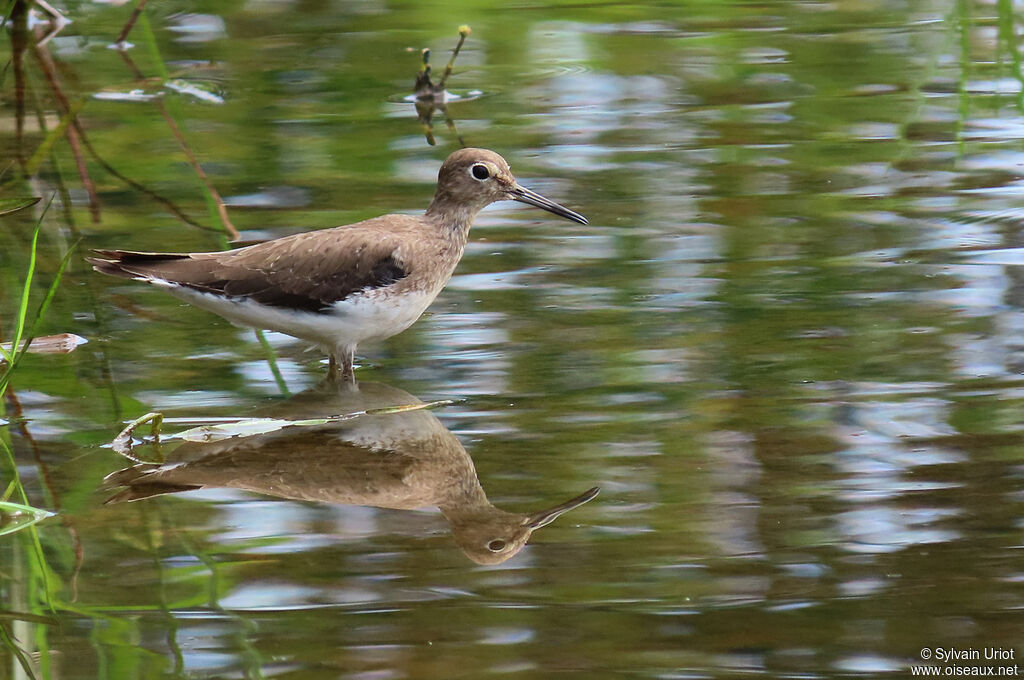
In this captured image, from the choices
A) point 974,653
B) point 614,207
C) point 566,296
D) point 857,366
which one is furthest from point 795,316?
point 974,653

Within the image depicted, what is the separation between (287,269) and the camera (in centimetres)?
633

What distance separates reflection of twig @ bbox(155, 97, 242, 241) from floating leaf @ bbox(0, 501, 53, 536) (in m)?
1.98

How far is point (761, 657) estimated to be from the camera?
154 inches

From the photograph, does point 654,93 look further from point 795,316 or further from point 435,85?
point 795,316

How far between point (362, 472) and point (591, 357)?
134cm

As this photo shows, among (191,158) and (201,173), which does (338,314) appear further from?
(201,173)

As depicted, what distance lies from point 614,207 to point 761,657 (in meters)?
4.33

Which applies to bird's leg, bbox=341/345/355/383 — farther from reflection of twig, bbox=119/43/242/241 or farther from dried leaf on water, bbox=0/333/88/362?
dried leaf on water, bbox=0/333/88/362

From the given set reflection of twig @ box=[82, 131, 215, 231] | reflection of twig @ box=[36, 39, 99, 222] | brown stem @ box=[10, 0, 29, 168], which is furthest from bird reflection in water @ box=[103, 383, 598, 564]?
brown stem @ box=[10, 0, 29, 168]

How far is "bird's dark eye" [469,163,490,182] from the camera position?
6.90 meters

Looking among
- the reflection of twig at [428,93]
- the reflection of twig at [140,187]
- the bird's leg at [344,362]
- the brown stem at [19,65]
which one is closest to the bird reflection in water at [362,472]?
the bird's leg at [344,362]

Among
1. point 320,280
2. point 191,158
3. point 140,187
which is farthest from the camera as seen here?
point 140,187

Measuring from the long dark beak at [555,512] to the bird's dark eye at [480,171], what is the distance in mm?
2340

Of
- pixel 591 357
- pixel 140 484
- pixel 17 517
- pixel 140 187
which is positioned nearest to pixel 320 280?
pixel 591 357
